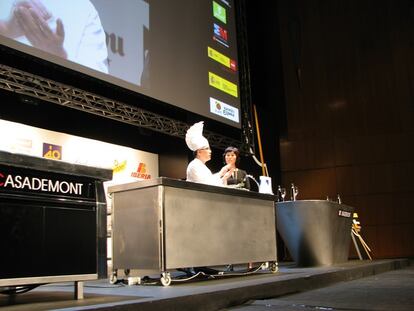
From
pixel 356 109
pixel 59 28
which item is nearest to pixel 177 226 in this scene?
pixel 59 28

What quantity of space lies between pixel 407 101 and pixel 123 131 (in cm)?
497

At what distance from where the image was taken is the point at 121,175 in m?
6.49

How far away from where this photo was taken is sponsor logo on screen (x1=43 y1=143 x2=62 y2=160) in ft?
17.8

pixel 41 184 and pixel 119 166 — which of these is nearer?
pixel 41 184

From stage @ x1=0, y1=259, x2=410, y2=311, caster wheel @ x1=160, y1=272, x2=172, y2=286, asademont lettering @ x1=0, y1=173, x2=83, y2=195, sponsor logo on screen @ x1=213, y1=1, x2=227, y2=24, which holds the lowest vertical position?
stage @ x1=0, y1=259, x2=410, y2=311

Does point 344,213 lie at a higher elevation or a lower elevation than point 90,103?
lower

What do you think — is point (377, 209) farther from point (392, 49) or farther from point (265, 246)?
point (265, 246)

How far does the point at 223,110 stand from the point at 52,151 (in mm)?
2221

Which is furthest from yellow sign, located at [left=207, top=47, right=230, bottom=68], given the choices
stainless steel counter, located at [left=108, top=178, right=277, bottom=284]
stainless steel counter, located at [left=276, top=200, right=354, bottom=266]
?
stainless steel counter, located at [left=108, top=178, right=277, bottom=284]

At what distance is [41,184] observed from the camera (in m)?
2.19

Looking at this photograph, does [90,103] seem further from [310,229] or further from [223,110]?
[310,229]

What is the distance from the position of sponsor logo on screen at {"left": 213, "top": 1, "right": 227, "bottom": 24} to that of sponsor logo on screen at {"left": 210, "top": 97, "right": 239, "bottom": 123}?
1.22 m

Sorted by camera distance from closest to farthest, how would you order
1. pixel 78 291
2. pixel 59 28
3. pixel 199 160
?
pixel 78 291
pixel 199 160
pixel 59 28

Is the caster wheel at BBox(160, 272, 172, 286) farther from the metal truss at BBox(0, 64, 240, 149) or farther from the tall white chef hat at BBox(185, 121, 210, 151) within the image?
the metal truss at BBox(0, 64, 240, 149)
